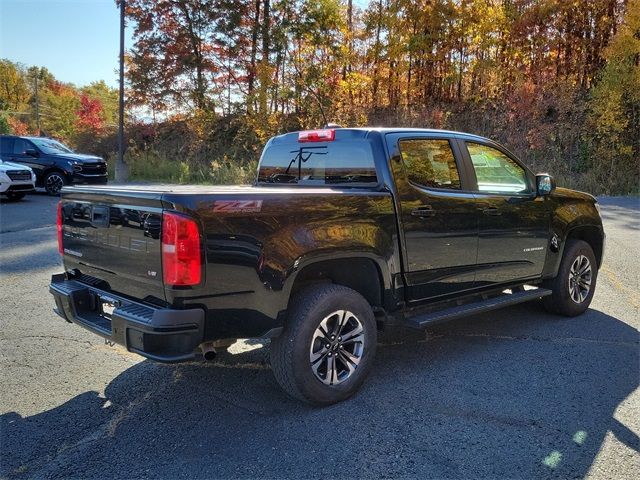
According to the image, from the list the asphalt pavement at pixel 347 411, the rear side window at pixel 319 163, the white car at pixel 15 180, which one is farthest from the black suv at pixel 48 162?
the rear side window at pixel 319 163

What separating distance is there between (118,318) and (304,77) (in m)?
23.5

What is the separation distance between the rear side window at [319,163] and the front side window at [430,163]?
1.06 ft

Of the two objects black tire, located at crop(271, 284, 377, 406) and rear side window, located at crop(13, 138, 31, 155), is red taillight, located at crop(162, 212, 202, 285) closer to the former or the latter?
black tire, located at crop(271, 284, 377, 406)

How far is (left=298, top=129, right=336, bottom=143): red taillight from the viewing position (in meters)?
4.14

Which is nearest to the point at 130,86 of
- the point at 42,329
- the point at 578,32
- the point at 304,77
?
the point at 304,77

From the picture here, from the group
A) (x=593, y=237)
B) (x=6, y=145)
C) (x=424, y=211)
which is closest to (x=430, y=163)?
(x=424, y=211)

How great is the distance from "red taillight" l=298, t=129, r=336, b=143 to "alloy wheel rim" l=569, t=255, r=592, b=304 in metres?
2.95

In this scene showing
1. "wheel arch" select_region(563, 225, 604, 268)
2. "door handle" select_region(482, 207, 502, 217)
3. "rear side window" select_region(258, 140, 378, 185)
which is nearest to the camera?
"rear side window" select_region(258, 140, 378, 185)

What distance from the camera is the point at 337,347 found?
3.40m

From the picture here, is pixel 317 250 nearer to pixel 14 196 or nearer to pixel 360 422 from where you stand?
pixel 360 422

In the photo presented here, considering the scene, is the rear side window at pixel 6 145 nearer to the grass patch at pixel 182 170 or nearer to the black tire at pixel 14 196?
the black tire at pixel 14 196

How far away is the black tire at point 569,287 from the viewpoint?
5.18 meters

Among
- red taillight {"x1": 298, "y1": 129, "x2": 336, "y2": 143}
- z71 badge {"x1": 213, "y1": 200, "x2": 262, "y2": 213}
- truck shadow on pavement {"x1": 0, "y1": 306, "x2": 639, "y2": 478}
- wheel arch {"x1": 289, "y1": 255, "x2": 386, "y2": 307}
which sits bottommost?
truck shadow on pavement {"x1": 0, "y1": 306, "x2": 639, "y2": 478}

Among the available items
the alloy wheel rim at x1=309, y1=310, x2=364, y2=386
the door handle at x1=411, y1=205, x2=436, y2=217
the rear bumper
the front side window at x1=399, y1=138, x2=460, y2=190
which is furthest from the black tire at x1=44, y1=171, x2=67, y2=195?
the alloy wheel rim at x1=309, y1=310, x2=364, y2=386
